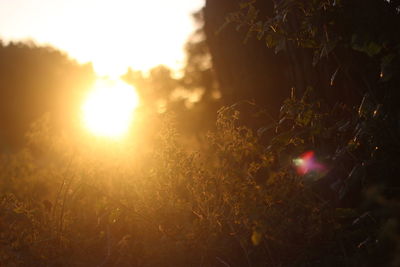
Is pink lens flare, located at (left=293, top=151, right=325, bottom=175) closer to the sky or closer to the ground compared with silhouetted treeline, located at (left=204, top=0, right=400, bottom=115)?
closer to the ground

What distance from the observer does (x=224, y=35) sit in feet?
20.3

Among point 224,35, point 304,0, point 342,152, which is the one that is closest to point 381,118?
point 342,152

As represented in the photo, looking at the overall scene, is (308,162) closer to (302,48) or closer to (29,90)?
(302,48)

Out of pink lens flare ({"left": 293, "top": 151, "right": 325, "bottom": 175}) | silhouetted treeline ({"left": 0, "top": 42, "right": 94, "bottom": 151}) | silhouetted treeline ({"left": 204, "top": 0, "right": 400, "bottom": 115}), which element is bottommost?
pink lens flare ({"left": 293, "top": 151, "right": 325, "bottom": 175})

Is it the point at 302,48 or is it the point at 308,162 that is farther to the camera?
the point at 302,48

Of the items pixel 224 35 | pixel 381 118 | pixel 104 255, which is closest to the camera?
pixel 381 118

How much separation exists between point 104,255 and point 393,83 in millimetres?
2911

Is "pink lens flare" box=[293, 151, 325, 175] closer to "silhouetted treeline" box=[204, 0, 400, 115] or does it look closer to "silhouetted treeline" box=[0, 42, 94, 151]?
"silhouetted treeline" box=[204, 0, 400, 115]

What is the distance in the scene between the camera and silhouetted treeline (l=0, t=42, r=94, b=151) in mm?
23688

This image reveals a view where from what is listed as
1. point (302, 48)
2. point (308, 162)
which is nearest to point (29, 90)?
point (302, 48)

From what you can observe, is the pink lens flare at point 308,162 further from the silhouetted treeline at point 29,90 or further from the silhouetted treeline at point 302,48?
the silhouetted treeline at point 29,90

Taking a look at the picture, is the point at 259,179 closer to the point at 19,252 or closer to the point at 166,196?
the point at 166,196

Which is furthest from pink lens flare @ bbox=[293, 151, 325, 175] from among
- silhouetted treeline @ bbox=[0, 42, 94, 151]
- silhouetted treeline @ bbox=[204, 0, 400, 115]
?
silhouetted treeline @ bbox=[0, 42, 94, 151]

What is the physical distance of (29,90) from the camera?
2583 cm
